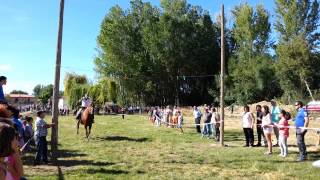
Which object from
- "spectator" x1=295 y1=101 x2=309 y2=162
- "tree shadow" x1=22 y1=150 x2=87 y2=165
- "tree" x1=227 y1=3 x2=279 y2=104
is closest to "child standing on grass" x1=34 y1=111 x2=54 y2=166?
"tree shadow" x1=22 y1=150 x2=87 y2=165

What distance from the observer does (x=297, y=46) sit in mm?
52719

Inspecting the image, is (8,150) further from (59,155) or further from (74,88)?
(74,88)

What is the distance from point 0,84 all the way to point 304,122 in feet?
28.8

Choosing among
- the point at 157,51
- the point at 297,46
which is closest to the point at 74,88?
the point at 157,51

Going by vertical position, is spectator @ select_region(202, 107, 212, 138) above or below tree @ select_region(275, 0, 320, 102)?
below

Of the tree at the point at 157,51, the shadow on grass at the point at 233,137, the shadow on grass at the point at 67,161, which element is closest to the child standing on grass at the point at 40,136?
the shadow on grass at the point at 67,161

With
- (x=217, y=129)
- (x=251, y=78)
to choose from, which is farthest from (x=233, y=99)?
(x=217, y=129)

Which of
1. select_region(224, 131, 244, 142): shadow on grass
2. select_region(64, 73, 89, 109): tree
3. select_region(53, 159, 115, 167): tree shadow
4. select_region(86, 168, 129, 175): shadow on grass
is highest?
select_region(64, 73, 89, 109): tree

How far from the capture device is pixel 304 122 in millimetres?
14492

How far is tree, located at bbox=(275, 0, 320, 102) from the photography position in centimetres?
5350

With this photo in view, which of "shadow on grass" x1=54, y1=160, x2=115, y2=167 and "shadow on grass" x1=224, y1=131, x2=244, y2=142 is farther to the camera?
"shadow on grass" x1=224, y1=131, x2=244, y2=142

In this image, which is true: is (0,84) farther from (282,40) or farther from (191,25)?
(191,25)

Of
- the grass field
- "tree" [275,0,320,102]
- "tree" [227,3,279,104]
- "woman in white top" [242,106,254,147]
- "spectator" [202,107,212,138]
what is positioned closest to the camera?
the grass field

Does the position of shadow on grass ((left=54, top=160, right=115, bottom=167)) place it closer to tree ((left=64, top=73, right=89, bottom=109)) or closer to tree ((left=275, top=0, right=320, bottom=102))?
tree ((left=275, top=0, right=320, bottom=102))
